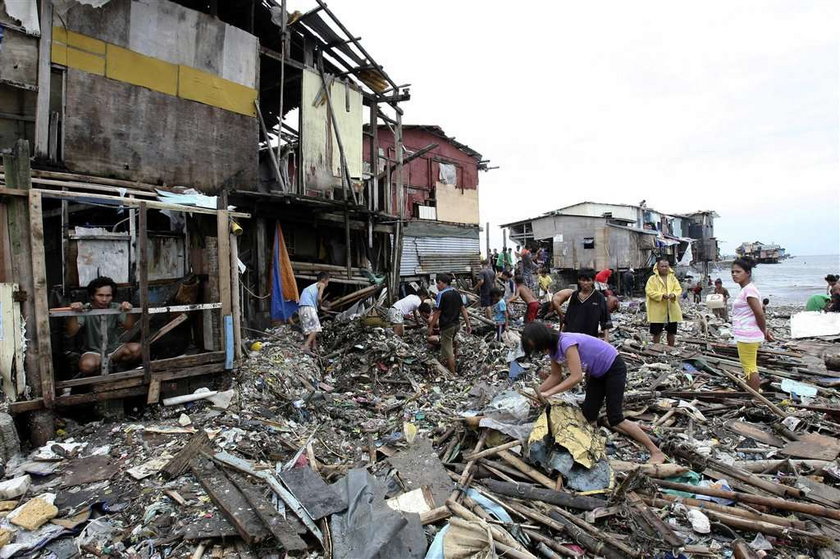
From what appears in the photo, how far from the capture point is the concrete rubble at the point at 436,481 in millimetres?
3156

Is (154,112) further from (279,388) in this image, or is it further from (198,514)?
(198,514)

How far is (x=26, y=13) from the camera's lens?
6.25m

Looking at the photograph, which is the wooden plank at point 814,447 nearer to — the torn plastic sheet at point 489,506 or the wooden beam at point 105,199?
the torn plastic sheet at point 489,506

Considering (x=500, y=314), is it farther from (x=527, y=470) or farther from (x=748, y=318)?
(x=527, y=470)

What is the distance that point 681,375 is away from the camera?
668 centimetres

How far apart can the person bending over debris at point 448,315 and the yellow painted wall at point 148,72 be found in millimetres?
5320

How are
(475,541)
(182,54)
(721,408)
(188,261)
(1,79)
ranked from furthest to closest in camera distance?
(182,54), (188,261), (1,79), (721,408), (475,541)

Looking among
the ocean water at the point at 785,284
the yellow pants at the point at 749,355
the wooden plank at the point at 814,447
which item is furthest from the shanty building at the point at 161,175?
the ocean water at the point at 785,284

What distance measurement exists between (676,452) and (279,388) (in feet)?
16.2

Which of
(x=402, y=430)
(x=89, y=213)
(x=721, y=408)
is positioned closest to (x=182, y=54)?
(x=89, y=213)

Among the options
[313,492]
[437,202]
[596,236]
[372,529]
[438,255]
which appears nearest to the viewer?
[372,529]

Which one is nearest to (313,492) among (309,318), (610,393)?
(610,393)

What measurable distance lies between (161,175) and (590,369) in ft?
24.9

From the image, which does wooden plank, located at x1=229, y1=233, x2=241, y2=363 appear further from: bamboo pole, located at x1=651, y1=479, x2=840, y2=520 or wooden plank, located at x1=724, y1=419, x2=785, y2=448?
wooden plank, located at x1=724, y1=419, x2=785, y2=448
